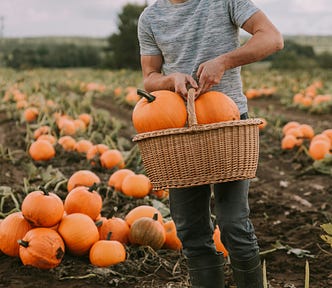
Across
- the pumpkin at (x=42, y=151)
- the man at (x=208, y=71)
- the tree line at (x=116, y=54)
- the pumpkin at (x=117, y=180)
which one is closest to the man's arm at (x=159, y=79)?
the man at (x=208, y=71)

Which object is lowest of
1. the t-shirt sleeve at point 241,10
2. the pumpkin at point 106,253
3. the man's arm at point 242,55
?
the pumpkin at point 106,253

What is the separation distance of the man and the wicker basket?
232mm

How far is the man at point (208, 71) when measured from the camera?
8.92ft

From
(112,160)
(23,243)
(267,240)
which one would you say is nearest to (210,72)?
(23,243)

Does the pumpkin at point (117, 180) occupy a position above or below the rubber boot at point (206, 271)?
above

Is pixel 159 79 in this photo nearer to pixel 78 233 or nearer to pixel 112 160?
pixel 78 233

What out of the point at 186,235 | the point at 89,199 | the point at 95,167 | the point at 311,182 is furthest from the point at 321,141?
the point at 186,235

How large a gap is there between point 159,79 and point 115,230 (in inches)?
55.7

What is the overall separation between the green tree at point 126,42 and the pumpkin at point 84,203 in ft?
99.6

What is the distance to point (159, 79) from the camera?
9.75 ft

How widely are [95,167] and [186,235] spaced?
3.13m

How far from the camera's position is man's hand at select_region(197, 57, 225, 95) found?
8.77 ft

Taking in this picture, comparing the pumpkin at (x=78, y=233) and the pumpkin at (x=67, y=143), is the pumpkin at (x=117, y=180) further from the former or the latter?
the pumpkin at (x=67, y=143)

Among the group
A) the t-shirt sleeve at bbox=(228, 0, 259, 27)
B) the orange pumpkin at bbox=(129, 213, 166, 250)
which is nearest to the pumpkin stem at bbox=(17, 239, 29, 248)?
the orange pumpkin at bbox=(129, 213, 166, 250)
